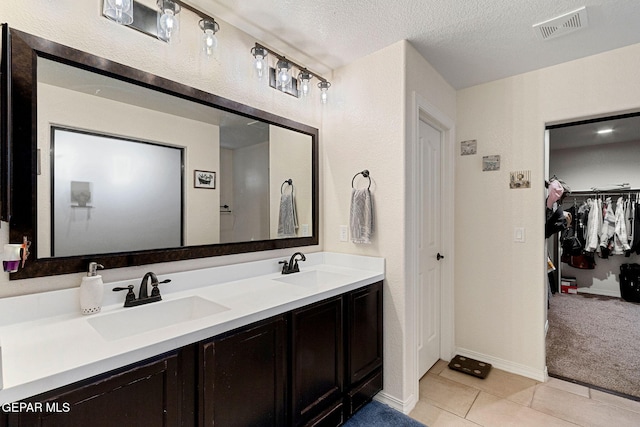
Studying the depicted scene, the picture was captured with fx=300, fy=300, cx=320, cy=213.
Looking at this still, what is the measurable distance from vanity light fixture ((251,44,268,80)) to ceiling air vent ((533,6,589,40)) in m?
1.68

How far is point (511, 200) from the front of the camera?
100 inches

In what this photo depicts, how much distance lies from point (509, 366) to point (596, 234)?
347cm

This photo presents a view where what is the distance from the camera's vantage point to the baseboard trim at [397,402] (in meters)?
2.01

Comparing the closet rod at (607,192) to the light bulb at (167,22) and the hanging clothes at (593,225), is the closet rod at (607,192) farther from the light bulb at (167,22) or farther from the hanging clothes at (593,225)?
the light bulb at (167,22)

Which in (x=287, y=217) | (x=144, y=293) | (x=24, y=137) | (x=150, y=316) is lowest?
(x=150, y=316)

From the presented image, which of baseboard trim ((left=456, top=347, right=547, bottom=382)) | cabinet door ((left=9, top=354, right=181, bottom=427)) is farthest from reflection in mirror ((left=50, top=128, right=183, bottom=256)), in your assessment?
baseboard trim ((left=456, top=347, right=547, bottom=382))

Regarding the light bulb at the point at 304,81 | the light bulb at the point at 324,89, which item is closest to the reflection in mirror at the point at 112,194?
the light bulb at the point at 304,81

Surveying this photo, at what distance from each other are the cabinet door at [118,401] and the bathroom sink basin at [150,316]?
1.26 ft

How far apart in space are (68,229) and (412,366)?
2.15 m

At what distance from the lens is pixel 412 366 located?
209 cm

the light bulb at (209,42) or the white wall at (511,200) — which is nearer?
the light bulb at (209,42)

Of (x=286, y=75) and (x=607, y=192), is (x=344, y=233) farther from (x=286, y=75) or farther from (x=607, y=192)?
(x=607, y=192)

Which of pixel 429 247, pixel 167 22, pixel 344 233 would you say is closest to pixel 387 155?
pixel 344 233

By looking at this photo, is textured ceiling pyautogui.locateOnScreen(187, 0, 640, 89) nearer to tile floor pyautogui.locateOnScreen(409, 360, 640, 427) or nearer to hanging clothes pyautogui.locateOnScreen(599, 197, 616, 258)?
tile floor pyautogui.locateOnScreen(409, 360, 640, 427)
